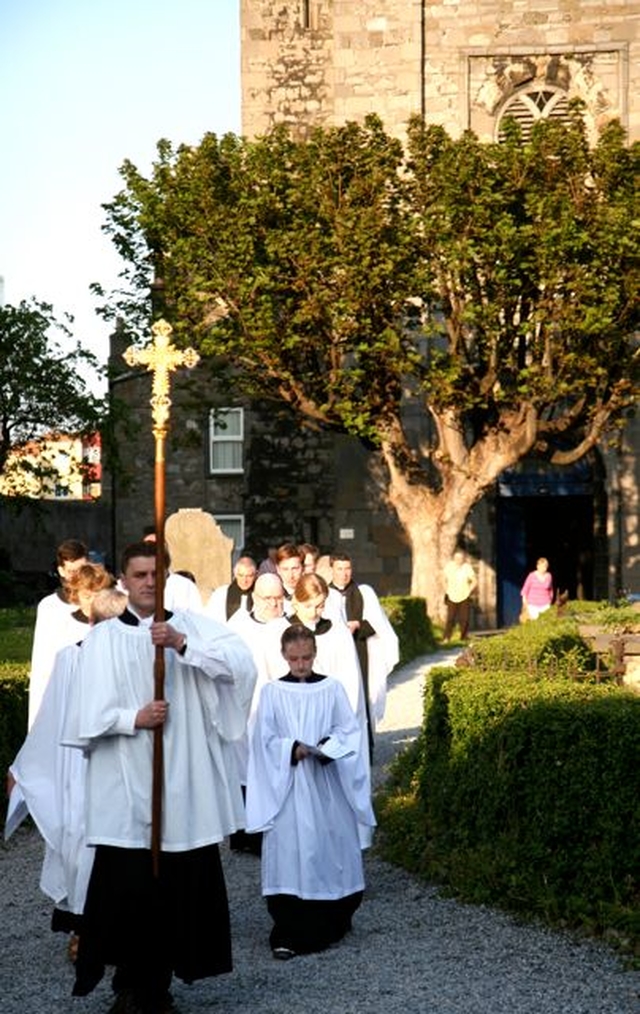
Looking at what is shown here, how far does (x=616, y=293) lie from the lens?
3228cm

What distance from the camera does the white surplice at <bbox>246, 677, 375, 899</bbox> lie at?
11.3m

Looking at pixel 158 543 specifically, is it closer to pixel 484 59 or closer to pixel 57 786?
pixel 57 786

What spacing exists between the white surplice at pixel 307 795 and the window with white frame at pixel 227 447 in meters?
35.3

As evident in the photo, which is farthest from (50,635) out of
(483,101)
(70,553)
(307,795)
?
(483,101)

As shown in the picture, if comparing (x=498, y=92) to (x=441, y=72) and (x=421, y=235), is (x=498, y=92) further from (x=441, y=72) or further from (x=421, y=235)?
(x=421, y=235)

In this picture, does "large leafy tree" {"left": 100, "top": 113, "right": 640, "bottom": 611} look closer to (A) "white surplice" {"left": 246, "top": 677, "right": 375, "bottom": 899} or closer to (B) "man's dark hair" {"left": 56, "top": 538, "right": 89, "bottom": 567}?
(B) "man's dark hair" {"left": 56, "top": 538, "right": 89, "bottom": 567}

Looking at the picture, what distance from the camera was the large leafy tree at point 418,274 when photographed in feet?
108

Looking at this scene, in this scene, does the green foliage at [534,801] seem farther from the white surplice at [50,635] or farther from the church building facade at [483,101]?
the church building facade at [483,101]

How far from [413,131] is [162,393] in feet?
86.2

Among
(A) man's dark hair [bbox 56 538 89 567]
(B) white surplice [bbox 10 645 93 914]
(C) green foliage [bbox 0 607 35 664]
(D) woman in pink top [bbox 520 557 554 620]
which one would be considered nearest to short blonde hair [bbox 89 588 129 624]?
(B) white surplice [bbox 10 645 93 914]

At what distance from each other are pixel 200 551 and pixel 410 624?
4392mm

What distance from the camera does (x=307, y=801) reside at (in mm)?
11484

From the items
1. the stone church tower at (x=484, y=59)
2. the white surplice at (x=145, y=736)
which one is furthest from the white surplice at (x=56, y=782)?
the stone church tower at (x=484, y=59)

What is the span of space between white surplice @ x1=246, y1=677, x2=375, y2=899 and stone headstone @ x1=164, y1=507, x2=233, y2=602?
14810mm
